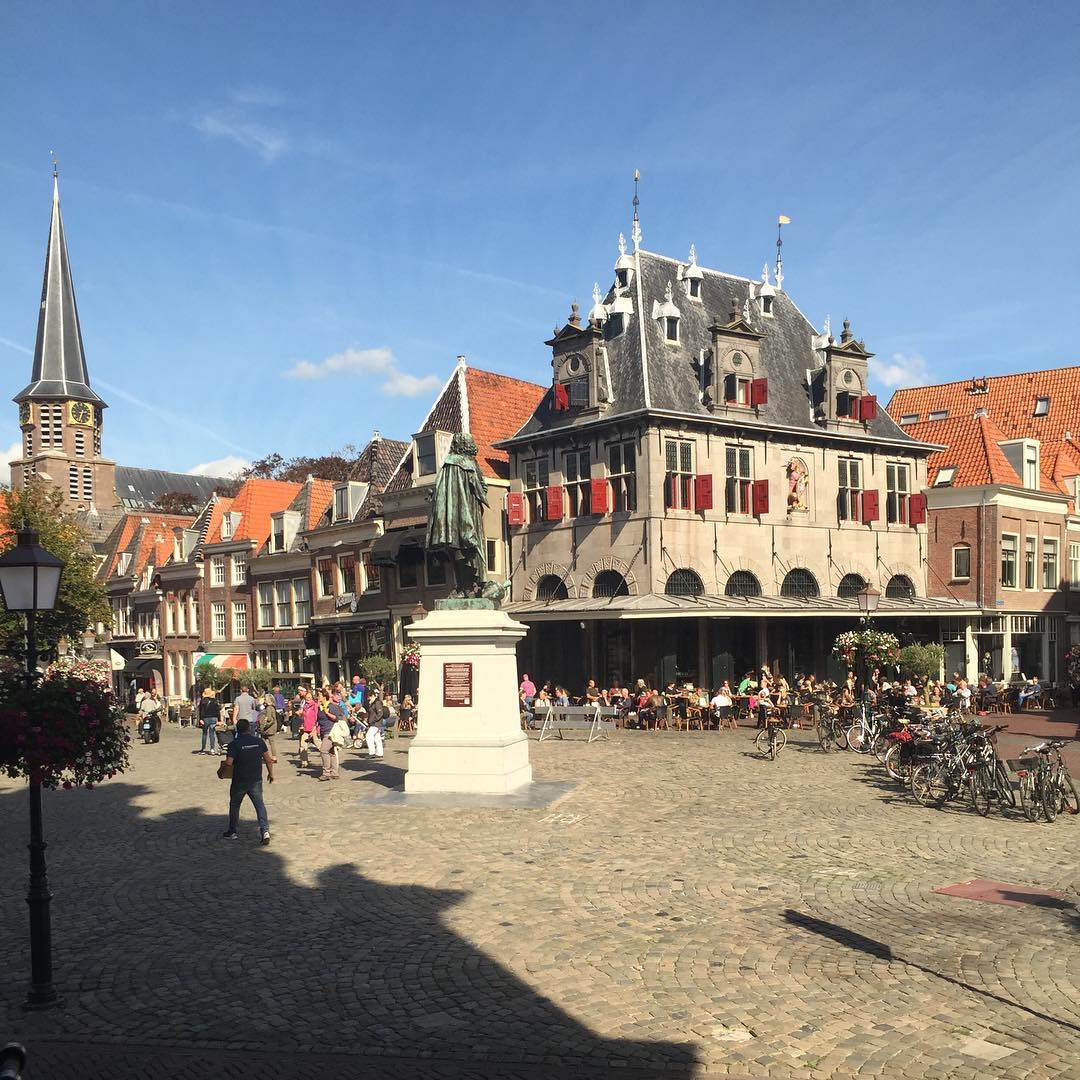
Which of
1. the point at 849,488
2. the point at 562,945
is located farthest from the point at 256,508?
the point at 562,945

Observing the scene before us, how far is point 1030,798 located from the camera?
14.5 metres

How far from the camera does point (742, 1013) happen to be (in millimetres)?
7340

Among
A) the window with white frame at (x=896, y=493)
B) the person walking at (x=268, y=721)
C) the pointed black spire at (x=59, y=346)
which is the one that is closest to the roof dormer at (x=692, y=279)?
the window with white frame at (x=896, y=493)

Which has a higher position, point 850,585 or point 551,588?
point 551,588

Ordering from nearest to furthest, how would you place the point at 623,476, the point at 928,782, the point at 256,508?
the point at 928,782 < the point at 623,476 < the point at 256,508

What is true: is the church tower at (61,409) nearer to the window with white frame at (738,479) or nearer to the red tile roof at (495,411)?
the red tile roof at (495,411)

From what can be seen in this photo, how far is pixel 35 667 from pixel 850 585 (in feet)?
105

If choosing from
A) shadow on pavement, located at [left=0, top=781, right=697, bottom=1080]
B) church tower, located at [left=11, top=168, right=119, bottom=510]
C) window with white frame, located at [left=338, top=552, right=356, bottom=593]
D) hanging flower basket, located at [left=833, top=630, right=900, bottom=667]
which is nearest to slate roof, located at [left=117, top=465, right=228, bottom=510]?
church tower, located at [left=11, top=168, right=119, bottom=510]

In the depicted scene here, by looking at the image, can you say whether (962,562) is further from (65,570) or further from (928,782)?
(65,570)

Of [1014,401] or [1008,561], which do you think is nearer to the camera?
[1008,561]

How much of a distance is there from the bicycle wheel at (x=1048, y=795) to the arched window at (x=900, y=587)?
24100 mm

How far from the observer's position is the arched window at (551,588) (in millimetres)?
35438

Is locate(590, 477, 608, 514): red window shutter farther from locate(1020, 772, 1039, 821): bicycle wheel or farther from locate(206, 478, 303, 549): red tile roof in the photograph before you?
locate(206, 478, 303, 549): red tile roof

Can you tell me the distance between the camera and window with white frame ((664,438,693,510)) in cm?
3300
